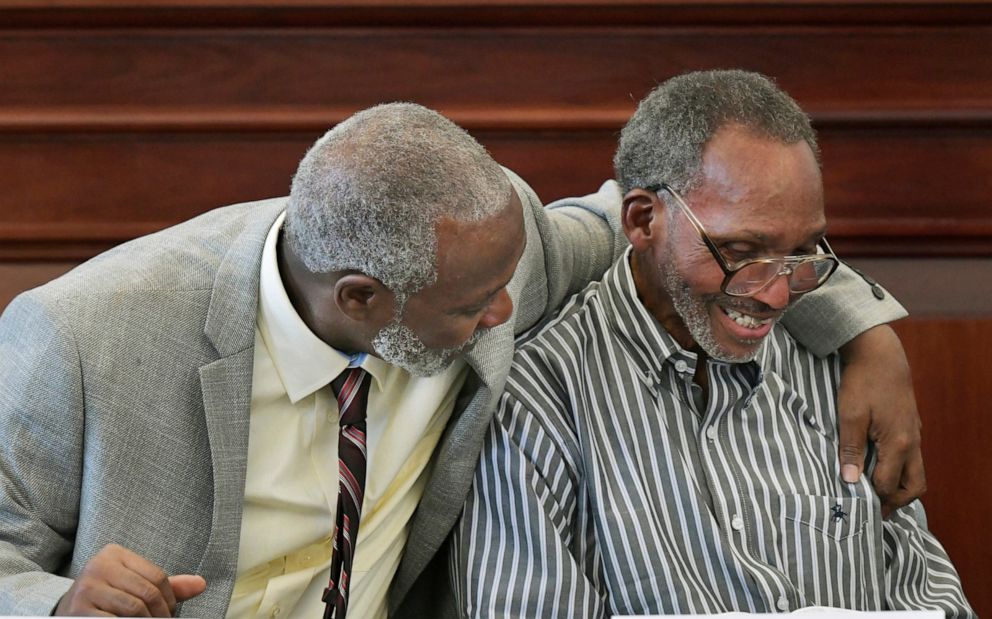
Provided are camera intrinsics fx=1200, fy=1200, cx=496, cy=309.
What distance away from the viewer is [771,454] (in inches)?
68.2

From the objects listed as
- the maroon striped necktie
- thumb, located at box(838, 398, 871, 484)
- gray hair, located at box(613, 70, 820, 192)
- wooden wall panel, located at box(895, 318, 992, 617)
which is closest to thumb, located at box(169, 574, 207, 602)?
the maroon striped necktie

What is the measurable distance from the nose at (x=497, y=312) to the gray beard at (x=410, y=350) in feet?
0.07

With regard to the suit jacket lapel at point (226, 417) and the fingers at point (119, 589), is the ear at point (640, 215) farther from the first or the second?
the fingers at point (119, 589)

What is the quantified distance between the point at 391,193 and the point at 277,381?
32 centimetres

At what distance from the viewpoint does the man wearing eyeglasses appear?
161 cm

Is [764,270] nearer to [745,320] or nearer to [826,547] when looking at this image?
[745,320]

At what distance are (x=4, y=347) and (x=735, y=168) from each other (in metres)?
0.96

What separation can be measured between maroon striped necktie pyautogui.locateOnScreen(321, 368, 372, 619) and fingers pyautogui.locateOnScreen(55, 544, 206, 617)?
1.00ft

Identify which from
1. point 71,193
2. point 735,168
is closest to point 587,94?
point 735,168

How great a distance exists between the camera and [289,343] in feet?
5.13

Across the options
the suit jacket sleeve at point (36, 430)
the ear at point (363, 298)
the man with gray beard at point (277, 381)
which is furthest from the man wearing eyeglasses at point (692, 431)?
the suit jacket sleeve at point (36, 430)

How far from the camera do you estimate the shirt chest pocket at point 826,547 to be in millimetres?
1677

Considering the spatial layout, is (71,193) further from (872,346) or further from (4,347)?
(872,346)

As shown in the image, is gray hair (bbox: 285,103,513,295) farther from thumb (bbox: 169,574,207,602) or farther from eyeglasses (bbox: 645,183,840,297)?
thumb (bbox: 169,574,207,602)
